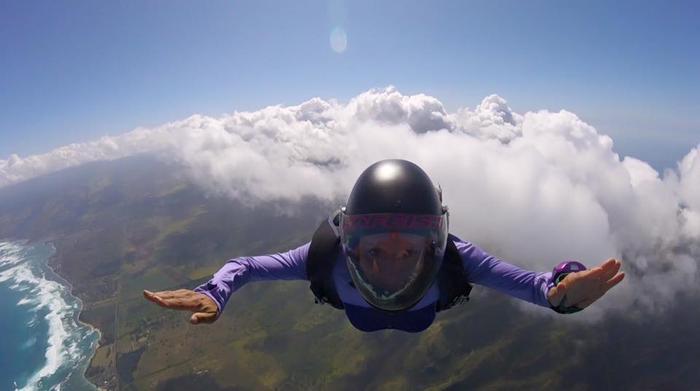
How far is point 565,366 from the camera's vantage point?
13788cm

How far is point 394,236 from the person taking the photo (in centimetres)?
362

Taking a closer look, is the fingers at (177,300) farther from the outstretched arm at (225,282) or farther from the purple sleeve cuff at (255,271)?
the purple sleeve cuff at (255,271)

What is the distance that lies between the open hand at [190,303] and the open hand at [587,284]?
10.5 ft

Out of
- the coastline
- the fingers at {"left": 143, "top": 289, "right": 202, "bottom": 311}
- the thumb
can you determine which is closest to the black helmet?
the thumb

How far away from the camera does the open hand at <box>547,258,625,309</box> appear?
3.21m

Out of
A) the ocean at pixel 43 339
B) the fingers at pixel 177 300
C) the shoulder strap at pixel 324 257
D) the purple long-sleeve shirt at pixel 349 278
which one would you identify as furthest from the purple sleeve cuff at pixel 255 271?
the ocean at pixel 43 339

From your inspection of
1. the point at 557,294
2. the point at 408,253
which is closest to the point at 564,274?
the point at 557,294

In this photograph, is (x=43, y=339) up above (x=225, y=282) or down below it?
below

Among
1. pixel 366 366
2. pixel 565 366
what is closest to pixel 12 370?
pixel 366 366

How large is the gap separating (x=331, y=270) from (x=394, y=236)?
135cm

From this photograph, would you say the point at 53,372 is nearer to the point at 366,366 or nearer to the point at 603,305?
the point at 366,366

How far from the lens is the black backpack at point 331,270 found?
443 cm

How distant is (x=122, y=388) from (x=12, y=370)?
44.7 meters

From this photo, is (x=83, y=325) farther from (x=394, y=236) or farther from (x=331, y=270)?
(x=394, y=236)
